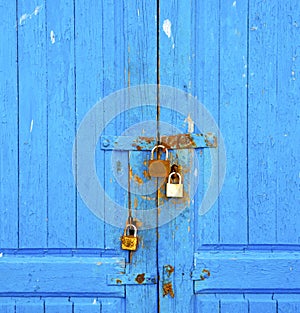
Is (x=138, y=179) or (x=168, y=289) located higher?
(x=138, y=179)

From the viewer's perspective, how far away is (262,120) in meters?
1.86

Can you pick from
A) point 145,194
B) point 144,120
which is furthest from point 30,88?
point 145,194

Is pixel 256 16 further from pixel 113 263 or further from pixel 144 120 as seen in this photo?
pixel 113 263

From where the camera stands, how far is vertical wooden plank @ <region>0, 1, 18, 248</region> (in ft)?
6.08

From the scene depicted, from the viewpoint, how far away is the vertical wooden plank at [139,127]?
6.05 feet

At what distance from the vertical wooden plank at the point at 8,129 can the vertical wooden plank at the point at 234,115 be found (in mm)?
730

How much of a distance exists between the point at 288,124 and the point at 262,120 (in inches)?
3.6

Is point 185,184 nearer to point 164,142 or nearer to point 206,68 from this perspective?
point 164,142

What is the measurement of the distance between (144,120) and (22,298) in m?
0.77

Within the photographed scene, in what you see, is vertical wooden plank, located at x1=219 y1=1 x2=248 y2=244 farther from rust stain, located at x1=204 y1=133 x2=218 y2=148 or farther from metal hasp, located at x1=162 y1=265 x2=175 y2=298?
metal hasp, located at x1=162 y1=265 x2=175 y2=298

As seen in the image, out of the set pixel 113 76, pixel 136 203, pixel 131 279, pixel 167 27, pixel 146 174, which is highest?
pixel 167 27

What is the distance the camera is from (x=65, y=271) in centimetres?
187

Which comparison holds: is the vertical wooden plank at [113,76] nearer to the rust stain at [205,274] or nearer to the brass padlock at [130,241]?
the brass padlock at [130,241]

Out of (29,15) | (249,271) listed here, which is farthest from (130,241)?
(29,15)
